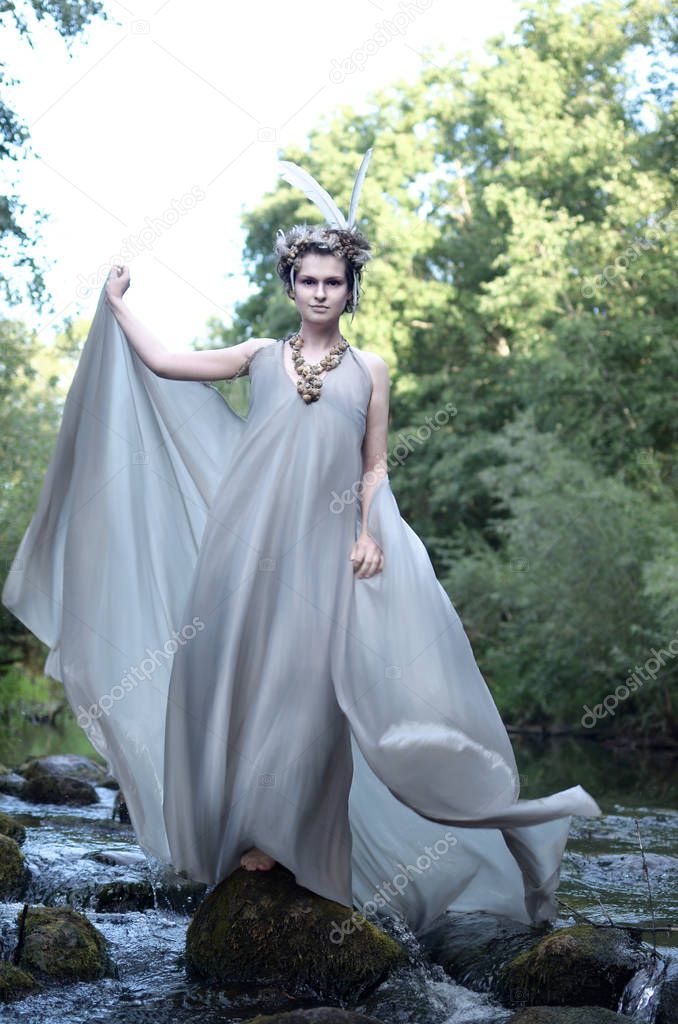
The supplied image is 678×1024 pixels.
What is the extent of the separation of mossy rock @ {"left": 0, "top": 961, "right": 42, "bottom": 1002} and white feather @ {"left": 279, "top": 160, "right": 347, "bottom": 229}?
323cm

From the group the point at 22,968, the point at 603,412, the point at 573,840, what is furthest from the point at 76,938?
the point at 603,412

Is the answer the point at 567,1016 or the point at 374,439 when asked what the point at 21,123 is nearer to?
the point at 374,439

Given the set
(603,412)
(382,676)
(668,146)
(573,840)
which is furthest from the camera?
(603,412)

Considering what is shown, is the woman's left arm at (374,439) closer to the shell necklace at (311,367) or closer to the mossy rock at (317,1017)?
the shell necklace at (311,367)

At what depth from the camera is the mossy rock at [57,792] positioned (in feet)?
37.5

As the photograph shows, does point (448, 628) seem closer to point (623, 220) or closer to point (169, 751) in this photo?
point (169, 751)

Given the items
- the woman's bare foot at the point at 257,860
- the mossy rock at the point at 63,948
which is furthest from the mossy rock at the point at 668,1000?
the mossy rock at the point at 63,948

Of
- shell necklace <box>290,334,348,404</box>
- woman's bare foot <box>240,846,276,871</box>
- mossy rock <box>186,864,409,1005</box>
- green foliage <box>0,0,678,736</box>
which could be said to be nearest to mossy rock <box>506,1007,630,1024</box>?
mossy rock <box>186,864,409,1005</box>

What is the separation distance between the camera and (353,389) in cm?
530

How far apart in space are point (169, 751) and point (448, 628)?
4.05 feet

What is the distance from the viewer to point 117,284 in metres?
5.61

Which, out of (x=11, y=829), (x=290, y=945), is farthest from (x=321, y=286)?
(x=11, y=829)

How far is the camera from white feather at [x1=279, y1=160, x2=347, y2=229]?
5.39 metres

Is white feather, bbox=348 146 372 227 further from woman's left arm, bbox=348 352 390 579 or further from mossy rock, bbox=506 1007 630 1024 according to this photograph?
mossy rock, bbox=506 1007 630 1024
